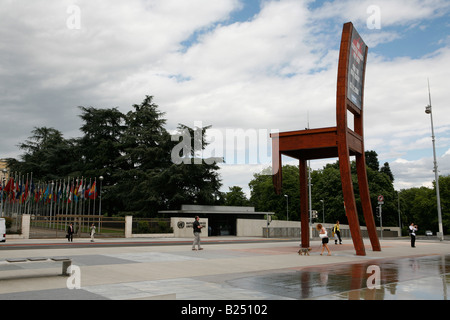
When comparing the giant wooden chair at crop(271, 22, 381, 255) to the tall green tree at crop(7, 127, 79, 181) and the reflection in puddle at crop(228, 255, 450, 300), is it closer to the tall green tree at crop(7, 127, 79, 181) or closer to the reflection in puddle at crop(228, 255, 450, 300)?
the reflection in puddle at crop(228, 255, 450, 300)

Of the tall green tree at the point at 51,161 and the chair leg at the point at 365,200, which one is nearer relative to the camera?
the chair leg at the point at 365,200

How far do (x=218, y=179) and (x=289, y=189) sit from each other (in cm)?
4159

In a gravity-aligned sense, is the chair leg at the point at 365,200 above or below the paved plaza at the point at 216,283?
above

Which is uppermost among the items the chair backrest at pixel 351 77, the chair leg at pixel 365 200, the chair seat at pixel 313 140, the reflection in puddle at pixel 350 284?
the chair backrest at pixel 351 77

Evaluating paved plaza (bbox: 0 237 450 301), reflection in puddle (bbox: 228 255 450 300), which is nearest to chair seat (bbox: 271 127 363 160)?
paved plaza (bbox: 0 237 450 301)

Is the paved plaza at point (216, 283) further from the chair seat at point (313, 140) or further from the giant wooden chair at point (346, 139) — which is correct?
the chair seat at point (313, 140)

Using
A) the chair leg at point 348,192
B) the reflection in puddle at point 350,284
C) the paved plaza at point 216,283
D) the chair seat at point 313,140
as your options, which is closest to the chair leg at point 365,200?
the chair seat at point 313,140

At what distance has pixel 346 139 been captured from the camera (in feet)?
59.7

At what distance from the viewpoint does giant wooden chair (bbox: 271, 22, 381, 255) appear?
18234 mm

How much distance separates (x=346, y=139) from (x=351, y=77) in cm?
379

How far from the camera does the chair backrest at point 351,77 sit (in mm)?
18531

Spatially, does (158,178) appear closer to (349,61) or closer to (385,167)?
(349,61)
